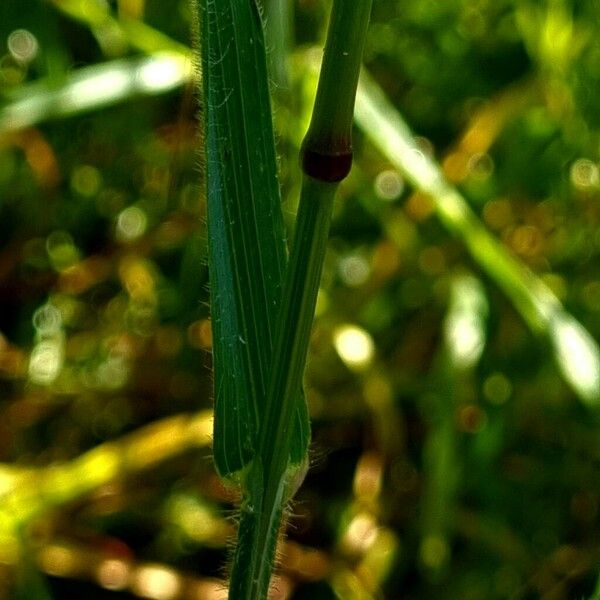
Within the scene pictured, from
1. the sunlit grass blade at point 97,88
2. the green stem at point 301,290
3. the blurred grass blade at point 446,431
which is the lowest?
the green stem at point 301,290

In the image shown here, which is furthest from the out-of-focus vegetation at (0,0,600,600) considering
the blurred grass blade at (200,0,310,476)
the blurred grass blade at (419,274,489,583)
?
the blurred grass blade at (200,0,310,476)

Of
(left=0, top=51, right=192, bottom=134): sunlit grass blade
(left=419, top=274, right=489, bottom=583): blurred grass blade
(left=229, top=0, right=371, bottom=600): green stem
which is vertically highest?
(left=0, top=51, right=192, bottom=134): sunlit grass blade

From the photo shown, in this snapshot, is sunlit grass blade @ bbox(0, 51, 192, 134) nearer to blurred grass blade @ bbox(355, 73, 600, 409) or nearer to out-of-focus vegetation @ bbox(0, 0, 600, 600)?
out-of-focus vegetation @ bbox(0, 0, 600, 600)

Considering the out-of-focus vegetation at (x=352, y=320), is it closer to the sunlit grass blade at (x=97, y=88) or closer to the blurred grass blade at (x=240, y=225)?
the sunlit grass blade at (x=97, y=88)

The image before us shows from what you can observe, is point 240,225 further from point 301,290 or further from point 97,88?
point 97,88

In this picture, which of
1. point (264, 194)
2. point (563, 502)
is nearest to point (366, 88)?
point (563, 502)

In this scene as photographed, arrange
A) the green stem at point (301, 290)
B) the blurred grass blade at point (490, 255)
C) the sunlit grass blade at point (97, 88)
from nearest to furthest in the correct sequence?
the green stem at point (301, 290) < the blurred grass blade at point (490, 255) < the sunlit grass blade at point (97, 88)

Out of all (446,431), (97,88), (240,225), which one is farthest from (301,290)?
(97,88)

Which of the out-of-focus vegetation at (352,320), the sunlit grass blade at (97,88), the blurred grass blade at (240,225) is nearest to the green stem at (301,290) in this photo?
the blurred grass blade at (240,225)
